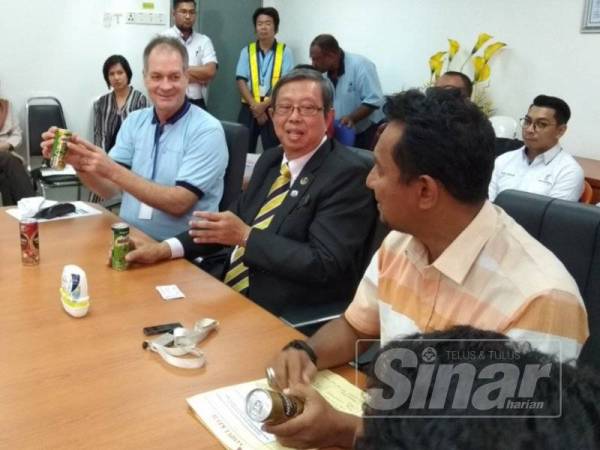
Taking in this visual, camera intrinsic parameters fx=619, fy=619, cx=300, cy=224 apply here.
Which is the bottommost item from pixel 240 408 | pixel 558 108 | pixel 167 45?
pixel 240 408

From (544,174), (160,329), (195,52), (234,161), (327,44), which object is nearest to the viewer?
(160,329)

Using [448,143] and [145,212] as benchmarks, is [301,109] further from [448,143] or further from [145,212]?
[448,143]

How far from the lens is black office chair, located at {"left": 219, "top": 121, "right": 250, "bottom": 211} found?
2.51m

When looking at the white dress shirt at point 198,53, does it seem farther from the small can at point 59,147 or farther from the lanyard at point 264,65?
the small can at point 59,147

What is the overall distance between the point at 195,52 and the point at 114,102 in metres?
0.99

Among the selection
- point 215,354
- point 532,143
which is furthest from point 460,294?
point 532,143

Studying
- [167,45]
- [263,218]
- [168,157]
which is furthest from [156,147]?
[263,218]

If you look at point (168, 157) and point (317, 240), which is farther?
point (168, 157)

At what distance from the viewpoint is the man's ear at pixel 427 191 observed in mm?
1180

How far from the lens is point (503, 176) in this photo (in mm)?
3707

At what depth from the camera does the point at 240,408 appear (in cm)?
118

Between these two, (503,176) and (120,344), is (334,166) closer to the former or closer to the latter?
(120,344)

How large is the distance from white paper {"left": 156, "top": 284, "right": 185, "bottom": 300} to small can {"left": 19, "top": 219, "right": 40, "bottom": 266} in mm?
423

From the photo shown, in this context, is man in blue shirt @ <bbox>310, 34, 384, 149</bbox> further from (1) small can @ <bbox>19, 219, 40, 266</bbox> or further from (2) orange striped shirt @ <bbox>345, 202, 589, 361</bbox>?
(2) orange striped shirt @ <bbox>345, 202, 589, 361</bbox>
